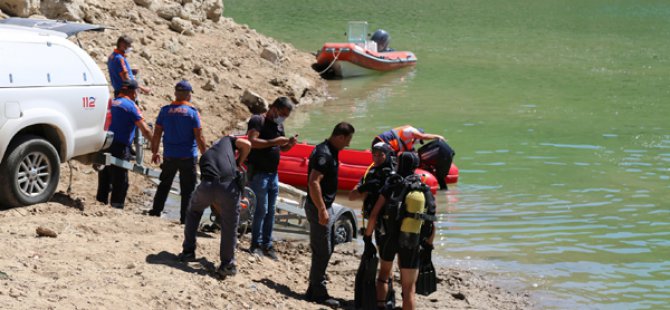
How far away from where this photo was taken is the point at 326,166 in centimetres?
Answer: 928

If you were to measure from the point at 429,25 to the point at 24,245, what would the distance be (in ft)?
150

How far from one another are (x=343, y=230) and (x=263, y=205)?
210cm

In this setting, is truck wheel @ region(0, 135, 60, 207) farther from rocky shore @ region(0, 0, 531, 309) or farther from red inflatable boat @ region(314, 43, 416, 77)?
red inflatable boat @ region(314, 43, 416, 77)

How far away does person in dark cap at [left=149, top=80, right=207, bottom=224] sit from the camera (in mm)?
10906

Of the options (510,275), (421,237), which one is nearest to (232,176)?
(421,237)

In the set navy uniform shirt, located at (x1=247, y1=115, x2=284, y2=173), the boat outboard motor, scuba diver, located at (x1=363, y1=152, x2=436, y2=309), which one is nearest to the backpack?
scuba diver, located at (x1=363, y1=152, x2=436, y2=309)

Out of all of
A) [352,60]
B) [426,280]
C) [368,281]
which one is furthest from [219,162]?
[352,60]

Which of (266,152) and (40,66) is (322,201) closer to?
(266,152)

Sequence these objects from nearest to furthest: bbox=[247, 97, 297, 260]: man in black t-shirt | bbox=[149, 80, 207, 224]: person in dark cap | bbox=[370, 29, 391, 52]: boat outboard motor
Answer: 1. bbox=[247, 97, 297, 260]: man in black t-shirt
2. bbox=[149, 80, 207, 224]: person in dark cap
3. bbox=[370, 29, 391, 52]: boat outboard motor

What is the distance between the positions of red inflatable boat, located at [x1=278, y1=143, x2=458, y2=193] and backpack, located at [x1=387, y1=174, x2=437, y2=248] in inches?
297

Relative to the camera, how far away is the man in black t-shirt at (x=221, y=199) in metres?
9.13

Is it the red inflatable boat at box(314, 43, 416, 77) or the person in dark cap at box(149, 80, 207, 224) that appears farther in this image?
the red inflatable boat at box(314, 43, 416, 77)

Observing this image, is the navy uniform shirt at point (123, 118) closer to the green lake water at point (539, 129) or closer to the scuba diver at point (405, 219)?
the scuba diver at point (405, 219)

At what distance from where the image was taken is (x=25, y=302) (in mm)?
7484
